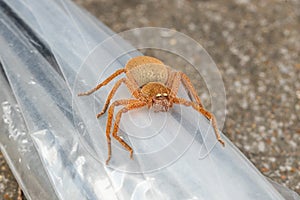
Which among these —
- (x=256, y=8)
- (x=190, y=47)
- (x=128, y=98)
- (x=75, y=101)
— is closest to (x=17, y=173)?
(x=75, y=101)

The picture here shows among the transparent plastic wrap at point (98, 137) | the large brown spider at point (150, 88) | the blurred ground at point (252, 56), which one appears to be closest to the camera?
the transparent plastic wrap at point (98, 137)

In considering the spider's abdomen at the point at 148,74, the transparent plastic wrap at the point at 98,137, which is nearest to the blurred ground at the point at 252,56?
the transparent plastic wrap at the point at 98,137

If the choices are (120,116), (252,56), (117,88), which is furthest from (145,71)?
(252,56)

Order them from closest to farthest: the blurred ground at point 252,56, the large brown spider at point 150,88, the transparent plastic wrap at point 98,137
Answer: the transparent plastic wrap at point 98,137 < the large brown spider at point 150,88 < the blurred ground at point 252,56

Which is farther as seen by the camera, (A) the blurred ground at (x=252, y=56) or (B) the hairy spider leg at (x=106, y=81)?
(A) the blurred ground at (x=252, y=56)

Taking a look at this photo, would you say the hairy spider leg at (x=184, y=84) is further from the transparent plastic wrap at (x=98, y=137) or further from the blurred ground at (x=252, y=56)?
the blurred ground at (x=252, y=56)

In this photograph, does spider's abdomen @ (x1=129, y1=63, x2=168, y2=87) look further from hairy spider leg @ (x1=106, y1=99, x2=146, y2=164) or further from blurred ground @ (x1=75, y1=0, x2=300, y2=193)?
blurred ground @ (x1=75, y1=0, x2=300, y2=193)

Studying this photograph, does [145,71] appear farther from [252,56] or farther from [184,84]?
[252,56]
